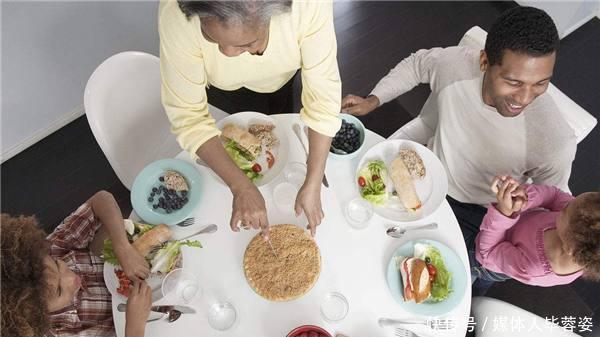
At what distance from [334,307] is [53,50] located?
7.20ft

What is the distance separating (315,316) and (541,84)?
4.01 ft

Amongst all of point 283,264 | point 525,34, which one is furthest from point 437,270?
point 525,34

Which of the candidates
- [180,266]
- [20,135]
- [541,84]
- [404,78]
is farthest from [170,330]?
[20,135]

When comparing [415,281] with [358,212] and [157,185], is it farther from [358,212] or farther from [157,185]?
[157,185]

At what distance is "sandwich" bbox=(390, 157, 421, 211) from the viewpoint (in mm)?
1761

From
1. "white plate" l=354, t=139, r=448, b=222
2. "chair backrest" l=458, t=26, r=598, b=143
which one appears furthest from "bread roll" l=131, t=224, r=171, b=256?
"chair backrest" l=458, t=26, r=598, b=143

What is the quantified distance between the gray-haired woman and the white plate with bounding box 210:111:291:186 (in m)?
0.19

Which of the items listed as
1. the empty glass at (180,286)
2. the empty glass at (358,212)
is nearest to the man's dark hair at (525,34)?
the empty glass at (358,212)

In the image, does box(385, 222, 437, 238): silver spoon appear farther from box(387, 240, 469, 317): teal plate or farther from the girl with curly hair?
the girl with curly hair

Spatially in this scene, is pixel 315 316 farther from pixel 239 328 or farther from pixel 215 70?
pixel 215 70

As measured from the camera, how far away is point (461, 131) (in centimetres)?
203

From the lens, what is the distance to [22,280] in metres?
1.40

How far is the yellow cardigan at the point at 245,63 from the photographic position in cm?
144

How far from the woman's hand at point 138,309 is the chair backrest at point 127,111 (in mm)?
651
